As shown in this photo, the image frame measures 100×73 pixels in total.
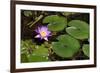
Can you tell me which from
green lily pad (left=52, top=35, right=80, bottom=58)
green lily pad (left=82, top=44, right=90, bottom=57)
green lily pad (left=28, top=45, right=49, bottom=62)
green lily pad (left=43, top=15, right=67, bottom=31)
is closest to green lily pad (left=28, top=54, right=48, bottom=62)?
green lily pad (left=28, top=45, right=49, bottom=62)

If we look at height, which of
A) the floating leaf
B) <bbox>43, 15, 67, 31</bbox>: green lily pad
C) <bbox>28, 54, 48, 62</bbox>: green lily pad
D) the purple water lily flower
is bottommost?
<bbox>28, 54, 48, 62</bbox>: green lily pad

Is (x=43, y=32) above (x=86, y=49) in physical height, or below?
above

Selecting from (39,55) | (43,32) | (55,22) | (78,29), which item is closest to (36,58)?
(39,55)

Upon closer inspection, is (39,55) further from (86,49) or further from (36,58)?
(86,49)

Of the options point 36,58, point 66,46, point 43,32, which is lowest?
point 36,58

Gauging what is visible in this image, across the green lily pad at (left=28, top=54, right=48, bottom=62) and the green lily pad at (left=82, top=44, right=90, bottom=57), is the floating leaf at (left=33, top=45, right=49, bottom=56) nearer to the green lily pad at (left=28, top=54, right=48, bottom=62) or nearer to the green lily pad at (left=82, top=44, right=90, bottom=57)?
the green lily pad at (left=28, top=54, right=48, bottom=62)

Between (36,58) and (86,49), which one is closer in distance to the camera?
(36,58)
